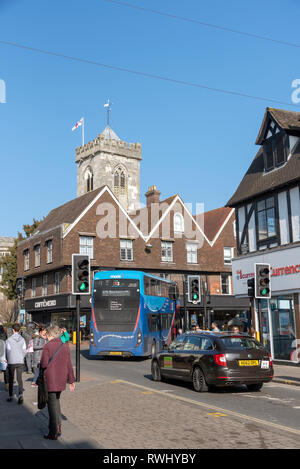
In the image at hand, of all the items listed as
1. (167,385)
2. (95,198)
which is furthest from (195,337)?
(95,198)

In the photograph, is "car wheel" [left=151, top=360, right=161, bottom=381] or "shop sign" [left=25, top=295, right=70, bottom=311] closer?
"car wheel" [left=151, top=360, right=161, bottom=381]

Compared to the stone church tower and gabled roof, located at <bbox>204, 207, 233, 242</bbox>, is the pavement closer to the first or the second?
gabled roof, located at <bbox>204, 207, 233, 242</bbox>

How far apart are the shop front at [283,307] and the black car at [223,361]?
805 cm

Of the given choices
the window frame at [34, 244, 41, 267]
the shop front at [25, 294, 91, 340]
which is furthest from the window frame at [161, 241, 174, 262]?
the window frame at [34, 244, 41, 267]

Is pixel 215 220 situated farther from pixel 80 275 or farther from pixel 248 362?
pixel 248 362

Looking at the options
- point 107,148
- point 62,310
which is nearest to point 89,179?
point 107,148

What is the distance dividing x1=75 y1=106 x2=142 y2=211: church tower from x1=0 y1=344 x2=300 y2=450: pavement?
62.2 meters

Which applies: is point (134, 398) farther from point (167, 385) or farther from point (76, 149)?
point (76, 149)

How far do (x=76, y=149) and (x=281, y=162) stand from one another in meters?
59.7

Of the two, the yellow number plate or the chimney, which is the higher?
the chimney

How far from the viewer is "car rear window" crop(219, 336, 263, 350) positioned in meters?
13.1

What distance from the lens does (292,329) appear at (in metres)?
21.8

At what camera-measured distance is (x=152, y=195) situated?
53469 mm

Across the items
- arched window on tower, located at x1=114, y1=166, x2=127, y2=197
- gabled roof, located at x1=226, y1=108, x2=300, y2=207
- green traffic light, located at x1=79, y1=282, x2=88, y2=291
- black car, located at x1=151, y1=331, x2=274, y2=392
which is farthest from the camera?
arched window on tower, located at x1=114, y1=166, x2=127, y2=197
